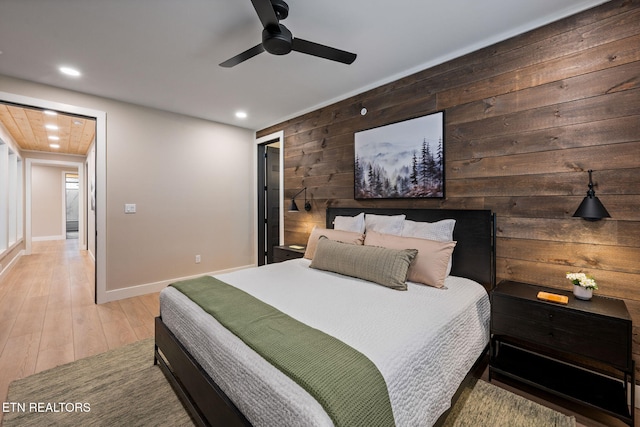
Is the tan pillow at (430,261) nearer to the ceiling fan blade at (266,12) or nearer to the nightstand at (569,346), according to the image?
the nightstand at (569,346)

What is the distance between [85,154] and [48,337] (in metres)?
6.55

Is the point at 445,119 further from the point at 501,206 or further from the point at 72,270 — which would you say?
the point at 72,270

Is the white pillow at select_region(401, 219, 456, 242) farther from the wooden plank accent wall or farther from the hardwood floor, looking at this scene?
the hardwood floor

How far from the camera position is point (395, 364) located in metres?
1.16

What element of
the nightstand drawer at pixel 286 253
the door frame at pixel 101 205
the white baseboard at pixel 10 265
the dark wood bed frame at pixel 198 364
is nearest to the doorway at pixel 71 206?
the white baseboard at pixel 10 265

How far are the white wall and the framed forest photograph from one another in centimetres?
236

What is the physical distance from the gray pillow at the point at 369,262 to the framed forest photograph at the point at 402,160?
32.7 inches

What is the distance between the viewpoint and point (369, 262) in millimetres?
2186

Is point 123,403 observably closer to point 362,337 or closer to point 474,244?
point 362,337

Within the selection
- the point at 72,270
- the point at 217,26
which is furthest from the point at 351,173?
the point at 72,270

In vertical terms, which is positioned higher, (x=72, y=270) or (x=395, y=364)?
(x=395, y=364)

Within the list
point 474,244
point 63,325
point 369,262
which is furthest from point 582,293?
point 63,325

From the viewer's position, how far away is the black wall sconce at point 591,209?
170 centimetres

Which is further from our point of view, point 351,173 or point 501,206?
point 351,173
